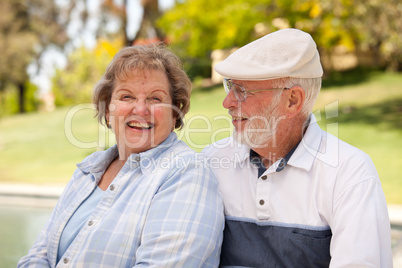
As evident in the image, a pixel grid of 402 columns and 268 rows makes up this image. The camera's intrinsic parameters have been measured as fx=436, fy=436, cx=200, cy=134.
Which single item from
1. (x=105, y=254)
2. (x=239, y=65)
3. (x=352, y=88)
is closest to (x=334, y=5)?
(x=352, y=88)

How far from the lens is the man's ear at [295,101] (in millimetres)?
1921

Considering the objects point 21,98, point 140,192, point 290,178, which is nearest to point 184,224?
point 140,192

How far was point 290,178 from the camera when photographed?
189 centimetres

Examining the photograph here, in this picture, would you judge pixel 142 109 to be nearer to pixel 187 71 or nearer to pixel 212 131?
pixel 187 71

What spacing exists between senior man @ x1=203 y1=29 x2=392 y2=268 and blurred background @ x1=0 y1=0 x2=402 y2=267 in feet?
2.61

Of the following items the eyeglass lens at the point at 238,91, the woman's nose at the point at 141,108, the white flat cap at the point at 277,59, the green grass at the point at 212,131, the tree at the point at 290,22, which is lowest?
the green grass at the point at 212,131

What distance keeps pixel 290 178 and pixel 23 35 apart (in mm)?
24539

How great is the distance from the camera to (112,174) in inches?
86.7

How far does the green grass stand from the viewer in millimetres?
8594

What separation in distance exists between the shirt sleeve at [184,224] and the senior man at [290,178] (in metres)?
0.17

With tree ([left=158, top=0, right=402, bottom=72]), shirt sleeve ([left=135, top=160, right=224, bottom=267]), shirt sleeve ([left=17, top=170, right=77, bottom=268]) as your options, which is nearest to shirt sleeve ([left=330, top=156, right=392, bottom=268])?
shirt sleeve ([left=135, top=160, right=224, bottom=267])

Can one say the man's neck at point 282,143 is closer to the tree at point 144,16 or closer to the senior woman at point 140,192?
the senior woman at point 140,192

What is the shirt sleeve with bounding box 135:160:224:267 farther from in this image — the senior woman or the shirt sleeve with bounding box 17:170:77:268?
the shirt sleeve with bounding box 17:170:77:268

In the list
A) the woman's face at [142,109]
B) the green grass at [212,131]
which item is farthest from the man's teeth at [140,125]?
the green grass at [212,131]
